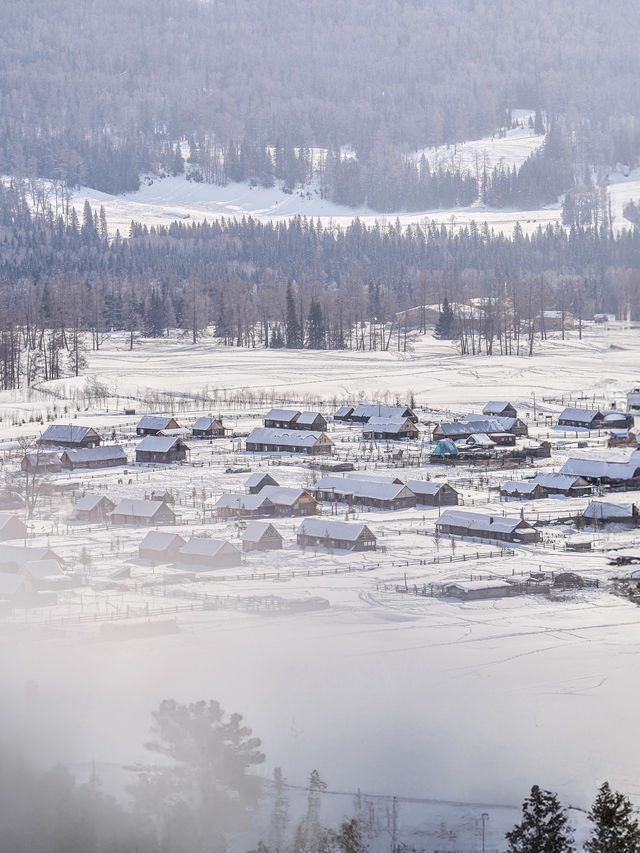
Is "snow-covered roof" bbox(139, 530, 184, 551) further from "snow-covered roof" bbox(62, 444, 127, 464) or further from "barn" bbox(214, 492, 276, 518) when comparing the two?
"snow-covered roof" bbox(62, 444, 127, 464)

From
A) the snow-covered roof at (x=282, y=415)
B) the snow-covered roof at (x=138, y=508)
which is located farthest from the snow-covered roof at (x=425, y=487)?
the snow-covered roof at (x=282, y=415)

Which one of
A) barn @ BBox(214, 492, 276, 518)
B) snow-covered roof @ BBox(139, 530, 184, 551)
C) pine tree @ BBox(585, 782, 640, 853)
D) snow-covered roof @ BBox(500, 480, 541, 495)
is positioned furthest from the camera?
snow-covered roof @ BBox(500, 480, 541, 495)

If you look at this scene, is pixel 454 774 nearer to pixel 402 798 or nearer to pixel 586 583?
pixel 402 798

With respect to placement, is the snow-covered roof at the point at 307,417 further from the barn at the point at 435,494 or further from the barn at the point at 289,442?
the barn at the point at 435,494

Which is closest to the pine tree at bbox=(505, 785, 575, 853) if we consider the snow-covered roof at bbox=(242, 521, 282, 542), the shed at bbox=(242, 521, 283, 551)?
the shed at bbox=(242, 521, 283, 551)

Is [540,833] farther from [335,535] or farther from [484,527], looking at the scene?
[484,527]

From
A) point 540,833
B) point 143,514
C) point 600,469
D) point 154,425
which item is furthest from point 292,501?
point 540,833
